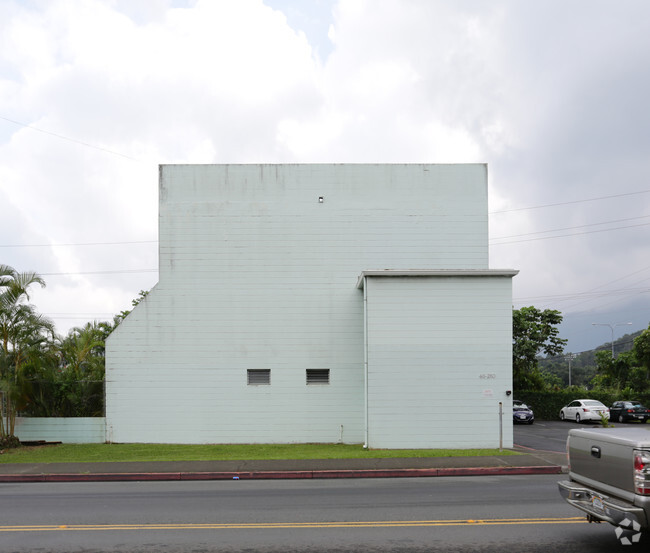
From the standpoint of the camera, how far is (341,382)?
20.7m

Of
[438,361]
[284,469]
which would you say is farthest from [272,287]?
[284,469]

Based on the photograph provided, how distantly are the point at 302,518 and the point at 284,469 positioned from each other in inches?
211

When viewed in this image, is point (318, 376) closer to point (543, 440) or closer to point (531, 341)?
point (543, 440)

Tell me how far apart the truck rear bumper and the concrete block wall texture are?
43.1ft

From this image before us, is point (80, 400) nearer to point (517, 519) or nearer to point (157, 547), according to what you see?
point (157, 547)

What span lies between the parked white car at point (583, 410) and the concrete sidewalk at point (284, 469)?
20535 millimetres

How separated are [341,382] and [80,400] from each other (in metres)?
9.17


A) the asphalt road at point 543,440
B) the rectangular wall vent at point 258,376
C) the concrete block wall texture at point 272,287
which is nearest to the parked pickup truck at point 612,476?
the asphalt road at point 543,440

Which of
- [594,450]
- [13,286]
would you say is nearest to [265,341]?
[13,286]

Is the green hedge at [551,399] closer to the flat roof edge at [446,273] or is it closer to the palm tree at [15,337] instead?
the flat roof edge at [446,273]

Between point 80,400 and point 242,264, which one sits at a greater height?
point 242,264

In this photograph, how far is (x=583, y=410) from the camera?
3450cm

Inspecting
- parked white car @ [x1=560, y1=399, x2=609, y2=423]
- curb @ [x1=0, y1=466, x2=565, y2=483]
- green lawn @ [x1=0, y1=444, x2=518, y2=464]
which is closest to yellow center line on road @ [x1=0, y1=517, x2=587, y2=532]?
curb @ [x1=0, y1=466, x2=565, y2=483]

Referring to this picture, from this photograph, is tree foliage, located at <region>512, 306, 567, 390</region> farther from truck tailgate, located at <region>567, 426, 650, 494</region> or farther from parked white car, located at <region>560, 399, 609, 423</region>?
truck tailgate, located at <region>567, 426, 650, 494</region>
